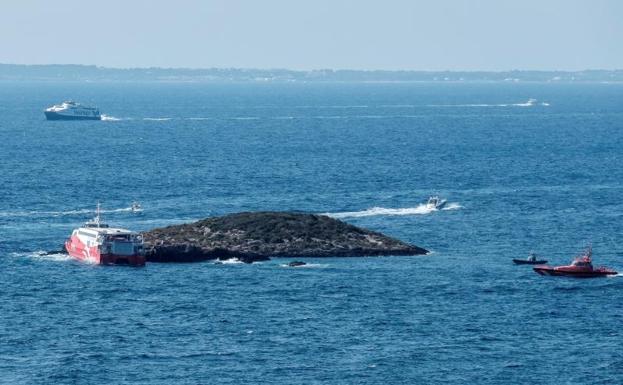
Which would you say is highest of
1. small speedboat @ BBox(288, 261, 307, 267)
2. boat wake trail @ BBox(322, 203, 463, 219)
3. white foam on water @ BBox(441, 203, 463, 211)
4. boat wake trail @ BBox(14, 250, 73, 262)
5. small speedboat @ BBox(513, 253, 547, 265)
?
small speedboat @ BBox(513, 253, 547, 265)

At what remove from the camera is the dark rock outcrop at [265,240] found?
114m

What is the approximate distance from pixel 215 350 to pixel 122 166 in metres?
110

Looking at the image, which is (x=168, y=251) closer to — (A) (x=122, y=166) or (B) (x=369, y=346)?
(B) (x=369, y=346)

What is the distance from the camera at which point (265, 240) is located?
381 feet

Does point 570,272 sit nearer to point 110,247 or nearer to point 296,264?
point 296,264

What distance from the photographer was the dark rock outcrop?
11369 cm

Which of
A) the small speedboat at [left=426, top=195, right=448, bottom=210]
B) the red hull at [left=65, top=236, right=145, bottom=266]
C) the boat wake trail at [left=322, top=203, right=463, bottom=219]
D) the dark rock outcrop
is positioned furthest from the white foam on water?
the red hull at [left=65, top=236, right=145, bottom=266]

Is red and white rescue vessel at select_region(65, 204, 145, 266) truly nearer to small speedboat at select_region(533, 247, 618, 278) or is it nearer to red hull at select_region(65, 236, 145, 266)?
red hull at select_region(65, 236, 145, 266)

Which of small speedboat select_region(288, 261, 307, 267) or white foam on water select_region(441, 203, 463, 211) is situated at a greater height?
small speedboat select_region(288, 261, 307, 267)

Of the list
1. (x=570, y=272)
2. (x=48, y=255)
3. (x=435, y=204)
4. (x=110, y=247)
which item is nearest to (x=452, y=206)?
(x=435, y=204)

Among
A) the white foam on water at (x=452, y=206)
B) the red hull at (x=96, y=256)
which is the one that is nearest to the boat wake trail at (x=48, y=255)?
the red hull at (x=96, y=256)

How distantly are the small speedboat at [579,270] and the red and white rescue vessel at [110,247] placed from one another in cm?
2860

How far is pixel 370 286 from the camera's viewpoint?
102 meters

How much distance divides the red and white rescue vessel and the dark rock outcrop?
2.39 meters
